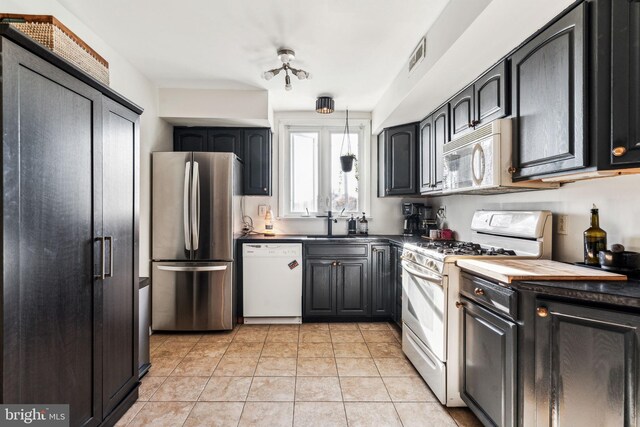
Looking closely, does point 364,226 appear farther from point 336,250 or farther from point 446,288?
point 446,288

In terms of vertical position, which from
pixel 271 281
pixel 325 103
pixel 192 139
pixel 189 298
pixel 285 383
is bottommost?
pixel 285 383

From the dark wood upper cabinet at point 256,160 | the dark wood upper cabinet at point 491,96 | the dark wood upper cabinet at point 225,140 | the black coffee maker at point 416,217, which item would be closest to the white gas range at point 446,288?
the dark wood upper cabinet at point 491,96

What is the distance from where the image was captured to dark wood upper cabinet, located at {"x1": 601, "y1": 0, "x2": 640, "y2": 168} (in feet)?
4.17

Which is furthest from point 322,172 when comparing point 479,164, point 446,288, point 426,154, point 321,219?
point 446,288

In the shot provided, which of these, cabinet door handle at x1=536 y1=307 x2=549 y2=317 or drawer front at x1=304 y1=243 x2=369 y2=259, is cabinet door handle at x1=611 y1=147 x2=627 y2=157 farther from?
drawer front at x1=304 y1=243 x2=369 y2=259

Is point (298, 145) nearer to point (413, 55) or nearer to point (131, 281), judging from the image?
point (413, 55)

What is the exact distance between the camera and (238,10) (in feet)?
6.77

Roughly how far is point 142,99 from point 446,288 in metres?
3.16

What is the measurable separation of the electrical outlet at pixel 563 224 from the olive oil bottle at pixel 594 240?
24 cm

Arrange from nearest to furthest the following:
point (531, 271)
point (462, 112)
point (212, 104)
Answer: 1. point (531, 271)
2. point (462, 112)
3. point (212, 104)

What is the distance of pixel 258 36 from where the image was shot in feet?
7.77

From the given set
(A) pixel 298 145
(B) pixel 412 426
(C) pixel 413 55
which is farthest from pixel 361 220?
(B) pixel 412 426

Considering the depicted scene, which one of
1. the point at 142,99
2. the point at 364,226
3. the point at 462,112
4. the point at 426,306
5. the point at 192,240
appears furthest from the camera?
the point at 364,226

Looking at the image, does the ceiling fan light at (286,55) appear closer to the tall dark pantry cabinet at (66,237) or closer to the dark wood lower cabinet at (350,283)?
the tall dark pantry cabinet at (66,237)
